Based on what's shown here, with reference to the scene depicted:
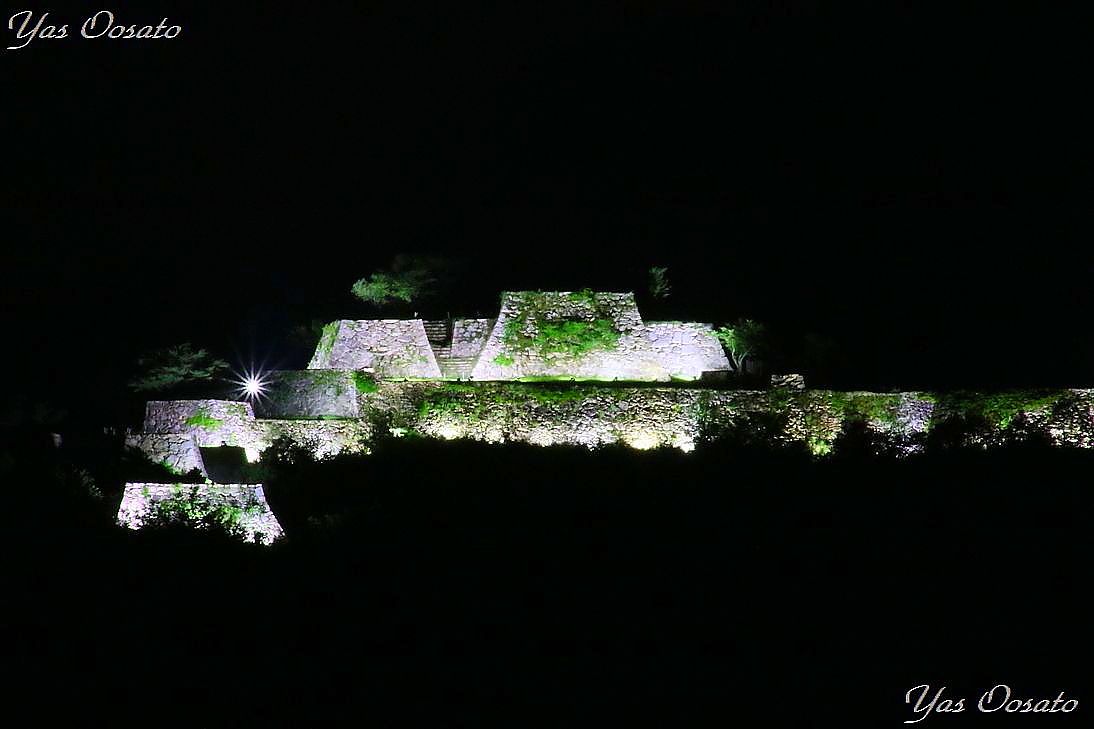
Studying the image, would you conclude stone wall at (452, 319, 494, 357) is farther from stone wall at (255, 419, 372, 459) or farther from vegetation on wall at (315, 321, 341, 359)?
stone wall at (255, 419, 372, 459)

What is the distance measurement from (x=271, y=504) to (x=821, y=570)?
32.0ft

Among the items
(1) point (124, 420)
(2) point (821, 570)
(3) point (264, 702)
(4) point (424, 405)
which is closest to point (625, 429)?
(4) point (424, 405)

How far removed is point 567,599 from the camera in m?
16.6

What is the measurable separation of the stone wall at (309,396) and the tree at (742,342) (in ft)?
33.2

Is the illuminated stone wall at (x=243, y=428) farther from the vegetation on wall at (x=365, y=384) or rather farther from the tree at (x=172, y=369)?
the tree at (x=172, y=369)

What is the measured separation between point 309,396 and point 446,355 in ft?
16.4

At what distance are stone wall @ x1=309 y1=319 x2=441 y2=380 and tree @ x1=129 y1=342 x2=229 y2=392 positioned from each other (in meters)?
5.36

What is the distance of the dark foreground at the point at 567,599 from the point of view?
1464 cm

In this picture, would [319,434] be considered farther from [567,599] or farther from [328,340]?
[567,599]

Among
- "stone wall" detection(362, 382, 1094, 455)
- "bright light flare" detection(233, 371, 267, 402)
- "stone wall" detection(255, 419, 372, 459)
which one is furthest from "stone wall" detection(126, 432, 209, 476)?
"stone wall" detection(362, 382, 1094, 455)

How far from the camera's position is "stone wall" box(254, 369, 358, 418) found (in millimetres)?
24219

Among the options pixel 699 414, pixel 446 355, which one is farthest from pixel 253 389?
pixel 699 414

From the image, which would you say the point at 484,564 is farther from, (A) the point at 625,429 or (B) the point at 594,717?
(A) the point at 625,429
